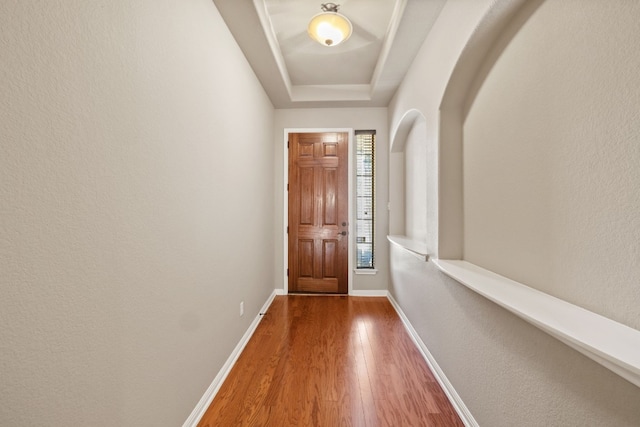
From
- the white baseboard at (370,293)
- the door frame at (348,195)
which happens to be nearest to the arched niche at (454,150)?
the door frame at (348,195)

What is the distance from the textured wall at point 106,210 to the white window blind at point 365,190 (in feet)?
8.05

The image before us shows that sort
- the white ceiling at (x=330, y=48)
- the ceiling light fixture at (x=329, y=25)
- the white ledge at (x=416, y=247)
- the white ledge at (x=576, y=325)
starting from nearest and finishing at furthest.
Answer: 1. the white ledge at (x=576, y=325)
2. the white ceiling at (x=330, y=48)
3. the ceiling light fixture at (x=329, y=25)
4. the white ledge at (x=416, y=247)

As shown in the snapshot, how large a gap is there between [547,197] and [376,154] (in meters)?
2.80

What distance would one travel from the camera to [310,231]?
4035 mm

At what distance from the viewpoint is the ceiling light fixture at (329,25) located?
7.13 ft

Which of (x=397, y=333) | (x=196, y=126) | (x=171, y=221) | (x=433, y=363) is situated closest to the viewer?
(x=171, y=221)

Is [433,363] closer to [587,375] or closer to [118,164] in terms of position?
[587,375]

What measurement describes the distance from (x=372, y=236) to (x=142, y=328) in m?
3.19

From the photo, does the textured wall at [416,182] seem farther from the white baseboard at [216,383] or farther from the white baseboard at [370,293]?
the white baseboard at [216,383]

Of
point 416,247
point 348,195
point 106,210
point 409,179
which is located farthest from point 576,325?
point 348,195

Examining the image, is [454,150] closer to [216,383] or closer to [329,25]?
[329,25]

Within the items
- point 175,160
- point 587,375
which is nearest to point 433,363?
point 587,375

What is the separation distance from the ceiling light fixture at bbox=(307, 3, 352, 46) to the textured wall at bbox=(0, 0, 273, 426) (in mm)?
784

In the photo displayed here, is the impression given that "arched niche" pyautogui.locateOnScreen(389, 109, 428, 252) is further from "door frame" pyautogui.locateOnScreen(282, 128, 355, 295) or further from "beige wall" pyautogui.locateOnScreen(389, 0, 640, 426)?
"beige wall" pyautogui.locateOnScreen(389, 0, 640, 426)
